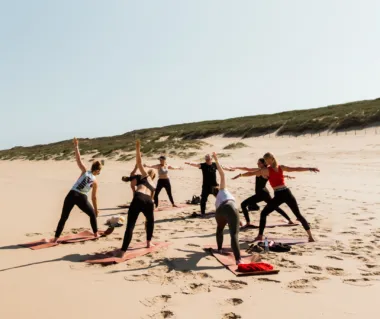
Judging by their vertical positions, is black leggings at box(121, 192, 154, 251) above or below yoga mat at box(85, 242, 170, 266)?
above

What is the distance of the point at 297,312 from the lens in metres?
4.67

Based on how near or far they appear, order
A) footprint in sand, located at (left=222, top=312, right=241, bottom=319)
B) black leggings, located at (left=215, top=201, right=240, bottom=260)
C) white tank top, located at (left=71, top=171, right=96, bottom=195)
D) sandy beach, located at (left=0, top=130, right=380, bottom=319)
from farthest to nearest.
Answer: white tank top, located at (left=71, top=171, right=96, bottom=195), black leggings, located at (left=215, top=201, right=240, bottom=260), sandy beach, located at (left=0, top=130, right=380, bottom=319), footprint in sand, located at (left=222, top=312, right=241, bottom=319)

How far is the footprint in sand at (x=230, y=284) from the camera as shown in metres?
5.46

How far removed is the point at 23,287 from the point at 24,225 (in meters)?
5.01

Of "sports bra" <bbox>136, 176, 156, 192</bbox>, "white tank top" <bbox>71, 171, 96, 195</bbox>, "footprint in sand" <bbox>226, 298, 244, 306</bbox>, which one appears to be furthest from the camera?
"white tank top" <bbox>71, 171, 96, 195</bbox>

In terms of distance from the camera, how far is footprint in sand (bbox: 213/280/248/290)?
17.9 feet

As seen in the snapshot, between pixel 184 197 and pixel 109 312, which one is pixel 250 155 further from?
pixel 109 312

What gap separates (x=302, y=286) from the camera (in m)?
5.45

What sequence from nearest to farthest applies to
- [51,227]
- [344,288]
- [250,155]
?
[344,288]
[51,227]
[250,155]

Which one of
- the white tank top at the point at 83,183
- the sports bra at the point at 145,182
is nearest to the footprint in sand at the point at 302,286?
the sports bra at the point at 145,182

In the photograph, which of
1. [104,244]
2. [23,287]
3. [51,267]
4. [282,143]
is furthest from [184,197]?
[282,143]

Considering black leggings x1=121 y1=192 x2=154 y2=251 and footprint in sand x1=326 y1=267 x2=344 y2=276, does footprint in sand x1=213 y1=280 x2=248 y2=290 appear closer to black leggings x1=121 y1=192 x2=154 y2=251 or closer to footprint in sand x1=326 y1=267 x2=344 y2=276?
footprint in sand x1=326 y1=267 x2=344 y2=276

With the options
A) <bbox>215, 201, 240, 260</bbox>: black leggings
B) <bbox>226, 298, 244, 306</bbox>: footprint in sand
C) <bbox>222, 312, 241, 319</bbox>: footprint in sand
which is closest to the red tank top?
<bbox>215, 201, 240, 260</bbox>: black leggings

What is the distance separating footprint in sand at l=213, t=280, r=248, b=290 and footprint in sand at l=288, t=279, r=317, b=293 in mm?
645
